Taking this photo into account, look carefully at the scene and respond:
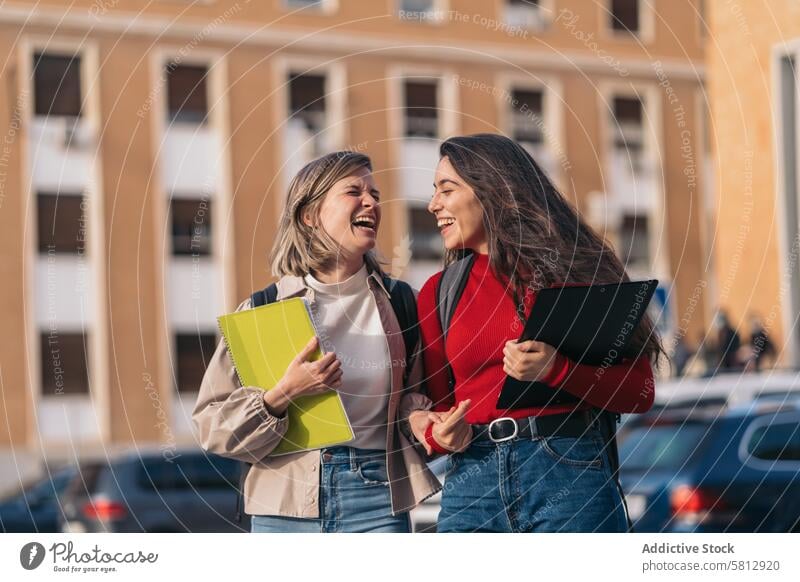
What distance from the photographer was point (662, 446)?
925 cm

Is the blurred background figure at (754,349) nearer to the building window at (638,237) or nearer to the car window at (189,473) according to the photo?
the car window at (189,473)

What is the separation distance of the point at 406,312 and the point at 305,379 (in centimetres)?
44

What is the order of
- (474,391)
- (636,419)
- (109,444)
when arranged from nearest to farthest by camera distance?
(474,391), (636,419), (109,444)

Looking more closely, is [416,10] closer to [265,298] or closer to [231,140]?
[231,140]

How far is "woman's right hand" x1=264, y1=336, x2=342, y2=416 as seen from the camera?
4629 mm

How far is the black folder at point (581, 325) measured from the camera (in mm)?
4555

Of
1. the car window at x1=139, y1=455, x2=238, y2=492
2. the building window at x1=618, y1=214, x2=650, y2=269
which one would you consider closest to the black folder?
the car window at x1=139, y1=455, x2=238, y2=492

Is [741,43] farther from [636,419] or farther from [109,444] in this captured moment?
[109,444]

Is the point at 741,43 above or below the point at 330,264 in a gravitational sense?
above

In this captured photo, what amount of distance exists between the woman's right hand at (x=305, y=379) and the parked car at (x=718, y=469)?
3377mm

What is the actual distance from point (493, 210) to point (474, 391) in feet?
1.90

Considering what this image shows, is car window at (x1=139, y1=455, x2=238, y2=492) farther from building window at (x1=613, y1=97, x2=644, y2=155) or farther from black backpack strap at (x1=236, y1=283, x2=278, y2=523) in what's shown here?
building window at (x1=613, y1=97, x2=644, y2=155)
